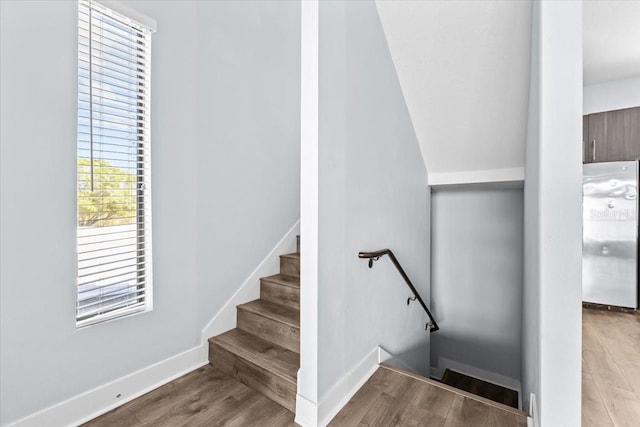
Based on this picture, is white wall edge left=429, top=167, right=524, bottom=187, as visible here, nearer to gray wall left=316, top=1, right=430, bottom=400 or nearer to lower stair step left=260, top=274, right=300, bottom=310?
gray wall left=316, top=1, right=430, bottom=400

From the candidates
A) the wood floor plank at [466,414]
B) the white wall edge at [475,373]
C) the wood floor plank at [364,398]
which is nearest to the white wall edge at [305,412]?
the wood floor plank at [364,398]

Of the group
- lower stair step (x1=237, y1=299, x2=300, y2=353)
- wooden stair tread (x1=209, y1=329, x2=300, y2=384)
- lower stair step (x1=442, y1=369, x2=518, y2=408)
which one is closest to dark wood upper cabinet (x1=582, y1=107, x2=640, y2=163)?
lower stair step (x1=442, y1=369, x2=518, y2=408)

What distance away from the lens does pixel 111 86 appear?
1.85 metres

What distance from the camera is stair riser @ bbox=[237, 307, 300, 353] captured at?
214 cm

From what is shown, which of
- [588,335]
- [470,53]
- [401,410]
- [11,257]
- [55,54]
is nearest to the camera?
[11,257]

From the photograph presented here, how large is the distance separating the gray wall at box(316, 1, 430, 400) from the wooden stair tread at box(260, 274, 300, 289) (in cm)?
69

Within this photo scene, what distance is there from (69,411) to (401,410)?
6.00 feet

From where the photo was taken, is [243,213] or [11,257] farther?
[243,213]

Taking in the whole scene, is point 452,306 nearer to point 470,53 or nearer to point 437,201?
point 437,201

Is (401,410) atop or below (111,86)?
below

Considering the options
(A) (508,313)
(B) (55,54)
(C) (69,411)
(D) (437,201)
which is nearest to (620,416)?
(A) (508,313)

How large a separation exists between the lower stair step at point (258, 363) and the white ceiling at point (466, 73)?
2193mm

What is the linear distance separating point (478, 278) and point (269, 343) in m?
2.68

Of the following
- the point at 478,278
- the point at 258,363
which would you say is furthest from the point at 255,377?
the point at 478,278
